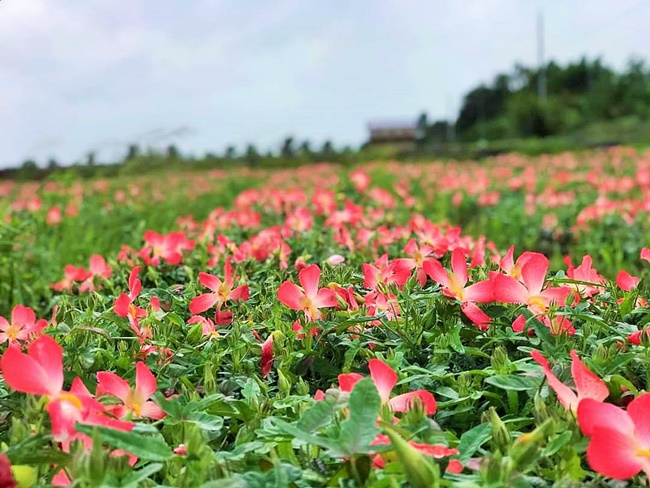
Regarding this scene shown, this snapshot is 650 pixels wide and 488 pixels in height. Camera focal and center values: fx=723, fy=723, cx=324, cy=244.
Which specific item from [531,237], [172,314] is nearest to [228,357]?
[172,314]

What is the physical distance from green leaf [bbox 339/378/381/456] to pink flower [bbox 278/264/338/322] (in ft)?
1.11

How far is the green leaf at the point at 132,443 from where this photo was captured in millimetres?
611

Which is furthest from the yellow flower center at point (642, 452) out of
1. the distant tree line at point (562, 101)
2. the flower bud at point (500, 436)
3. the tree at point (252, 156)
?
the distant tree line at point (562, 101)

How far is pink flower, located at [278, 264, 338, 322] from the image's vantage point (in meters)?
0.99

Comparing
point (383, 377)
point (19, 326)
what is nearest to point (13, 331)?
point (19, 326)

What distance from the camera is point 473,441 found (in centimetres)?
71

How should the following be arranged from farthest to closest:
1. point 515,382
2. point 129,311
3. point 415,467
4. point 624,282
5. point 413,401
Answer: point 624,282 < point 129,311 < point 515,382 < point 413,401 < point 415,467

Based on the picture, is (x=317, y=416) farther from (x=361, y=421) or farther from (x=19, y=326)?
(x=19, y=326)

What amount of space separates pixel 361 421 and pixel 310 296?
15.1 inches

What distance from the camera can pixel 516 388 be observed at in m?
0.79

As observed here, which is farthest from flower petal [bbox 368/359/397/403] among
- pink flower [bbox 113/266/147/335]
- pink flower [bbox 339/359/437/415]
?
pink flower [bbox 113/266/147/335]

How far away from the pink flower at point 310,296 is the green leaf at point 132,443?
39cm

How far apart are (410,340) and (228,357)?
0.25 metres

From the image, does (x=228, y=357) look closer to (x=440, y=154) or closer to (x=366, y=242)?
(x=366, y=242)
